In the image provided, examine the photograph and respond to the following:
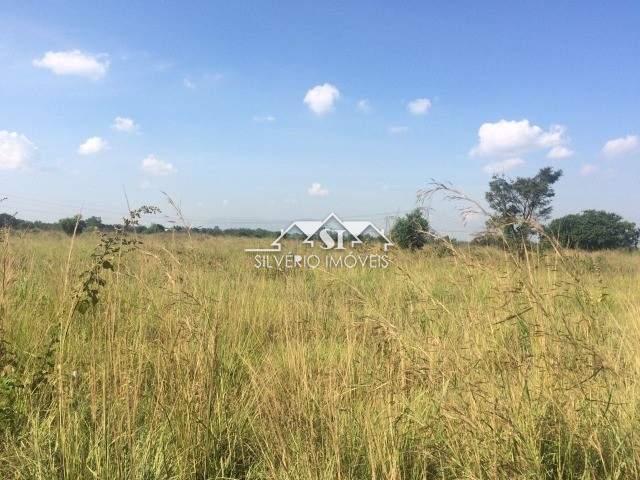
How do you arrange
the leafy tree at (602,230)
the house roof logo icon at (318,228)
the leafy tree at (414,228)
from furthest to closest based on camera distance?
the leafy tree at (602,230) < the house roof logo icon at (318,228) < the leafy tree at (414,228)

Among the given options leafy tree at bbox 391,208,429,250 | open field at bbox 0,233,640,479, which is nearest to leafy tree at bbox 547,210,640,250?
leafy tree at bbox 391,208,429,250

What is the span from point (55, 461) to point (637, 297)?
7.35 m

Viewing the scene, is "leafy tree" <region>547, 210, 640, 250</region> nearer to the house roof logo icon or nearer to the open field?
the house roof logo icon

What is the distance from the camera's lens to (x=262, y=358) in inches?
123

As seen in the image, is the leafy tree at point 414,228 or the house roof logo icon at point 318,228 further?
the house roof logo icon at point 318,228

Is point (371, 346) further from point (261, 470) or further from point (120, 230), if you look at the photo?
point (120, 230)

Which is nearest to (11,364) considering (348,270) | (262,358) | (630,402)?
(262,358)

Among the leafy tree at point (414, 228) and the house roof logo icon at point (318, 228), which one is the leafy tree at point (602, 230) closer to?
the house roof logo icon at point (318, 228)

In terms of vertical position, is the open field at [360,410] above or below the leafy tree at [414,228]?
below

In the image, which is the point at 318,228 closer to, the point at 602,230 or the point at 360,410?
the point at 360,410

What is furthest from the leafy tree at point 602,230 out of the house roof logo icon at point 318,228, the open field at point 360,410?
the open field at point 360,410

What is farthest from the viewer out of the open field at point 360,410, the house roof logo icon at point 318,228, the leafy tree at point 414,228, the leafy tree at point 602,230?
the leafy tree at point 602,230

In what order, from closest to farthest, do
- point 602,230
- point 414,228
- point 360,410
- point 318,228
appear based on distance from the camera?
point 360,410, point 414,228, point 318,228, point 602,230


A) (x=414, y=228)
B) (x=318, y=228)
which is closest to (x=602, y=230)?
(x=318, y=228)
